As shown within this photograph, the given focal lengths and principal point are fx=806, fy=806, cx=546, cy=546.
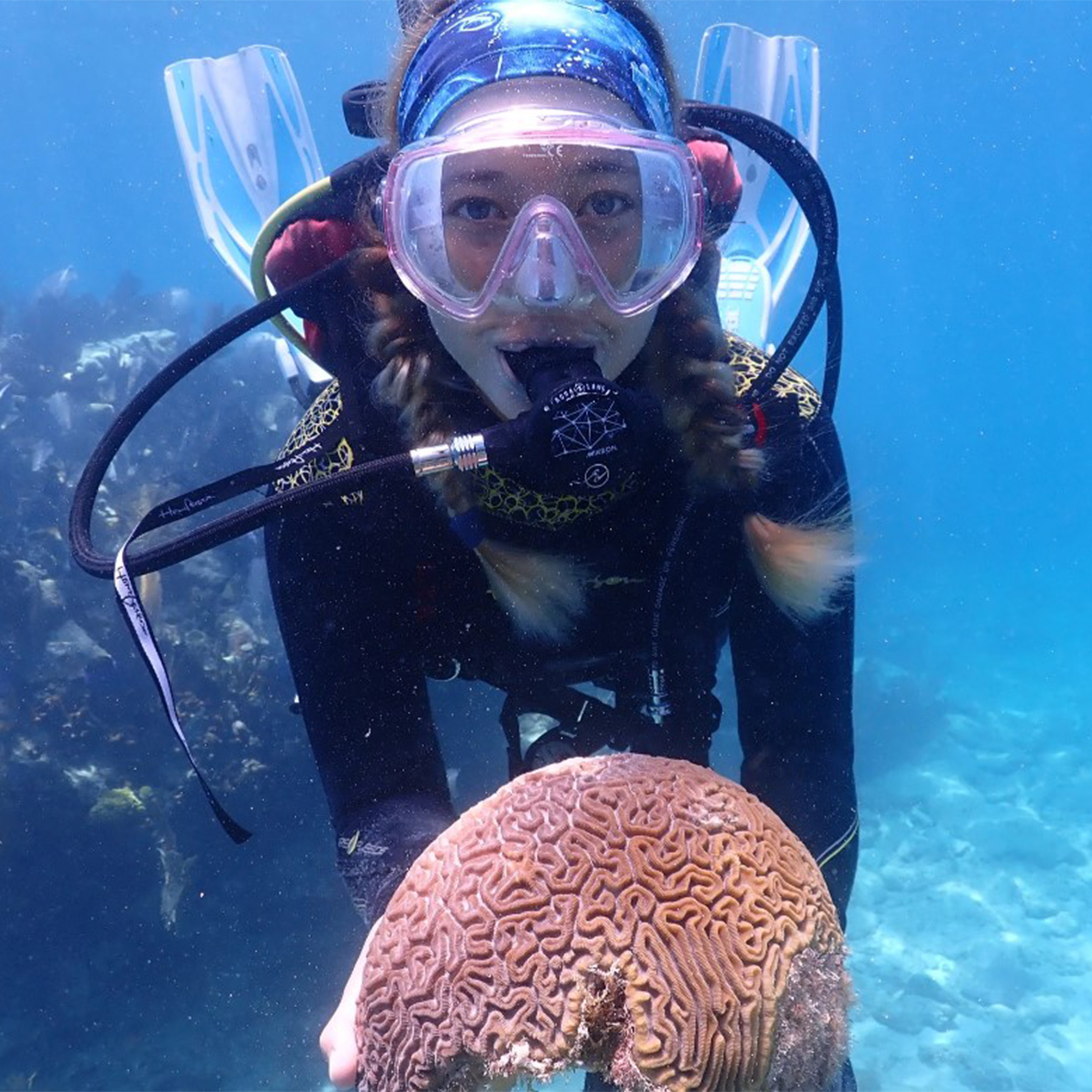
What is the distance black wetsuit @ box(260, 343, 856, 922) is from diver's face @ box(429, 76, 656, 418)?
0.38 metres

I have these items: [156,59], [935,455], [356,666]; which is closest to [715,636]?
[356,666]

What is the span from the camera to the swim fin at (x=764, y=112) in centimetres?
512

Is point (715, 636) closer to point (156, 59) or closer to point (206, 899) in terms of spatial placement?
point (206, 899)

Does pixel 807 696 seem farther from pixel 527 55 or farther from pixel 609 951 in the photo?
pixel 527 55

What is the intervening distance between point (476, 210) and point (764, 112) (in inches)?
176

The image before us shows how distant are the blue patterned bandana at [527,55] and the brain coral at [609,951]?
1706 mm

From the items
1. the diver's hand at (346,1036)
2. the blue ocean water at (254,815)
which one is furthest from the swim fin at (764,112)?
the diver's hand at (346,1036)

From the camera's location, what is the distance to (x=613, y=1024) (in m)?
1.42

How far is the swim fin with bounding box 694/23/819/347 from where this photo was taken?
16.8ft

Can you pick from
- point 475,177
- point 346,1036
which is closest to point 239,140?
point 475,177

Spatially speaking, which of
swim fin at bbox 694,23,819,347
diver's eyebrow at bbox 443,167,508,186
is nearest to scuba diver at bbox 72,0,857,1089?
diver's eyebrow at bbox 443,167,508,186

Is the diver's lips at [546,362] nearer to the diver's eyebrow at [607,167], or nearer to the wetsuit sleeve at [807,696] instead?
the diver's eyebrow at [607,167]

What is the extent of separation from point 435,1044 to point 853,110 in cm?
8256

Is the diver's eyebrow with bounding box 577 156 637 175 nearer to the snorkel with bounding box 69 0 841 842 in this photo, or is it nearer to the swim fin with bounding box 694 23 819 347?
the snorkel with bounding box 69 0 841 842
